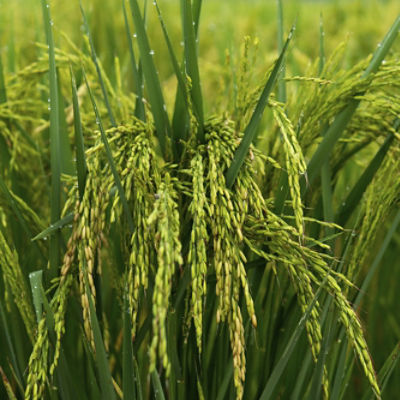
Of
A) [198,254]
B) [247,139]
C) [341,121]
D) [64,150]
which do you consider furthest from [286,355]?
[64,150]

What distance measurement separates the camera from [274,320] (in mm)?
1285

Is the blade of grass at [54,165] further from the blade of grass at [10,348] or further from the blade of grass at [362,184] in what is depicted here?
the blade of grass at [362,184]

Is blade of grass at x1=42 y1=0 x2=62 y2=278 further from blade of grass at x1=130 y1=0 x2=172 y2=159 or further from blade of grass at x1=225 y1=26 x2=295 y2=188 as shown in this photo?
blade of grass at x1=225 y1=26 x2=295 y2=188

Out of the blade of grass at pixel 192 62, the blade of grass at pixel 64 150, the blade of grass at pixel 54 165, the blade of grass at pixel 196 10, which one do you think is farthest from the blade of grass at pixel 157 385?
the blade of grass at pixel 196 10

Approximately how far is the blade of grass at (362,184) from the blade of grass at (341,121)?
0.32 ft

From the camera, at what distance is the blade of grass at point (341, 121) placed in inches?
47.6

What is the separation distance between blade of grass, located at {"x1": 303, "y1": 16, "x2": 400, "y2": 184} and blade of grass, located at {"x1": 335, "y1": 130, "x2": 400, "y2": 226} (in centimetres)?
10

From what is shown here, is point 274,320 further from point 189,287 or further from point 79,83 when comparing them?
point 79,83

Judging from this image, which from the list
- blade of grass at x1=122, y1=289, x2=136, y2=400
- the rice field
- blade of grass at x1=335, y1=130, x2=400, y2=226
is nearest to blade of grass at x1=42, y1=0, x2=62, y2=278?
the rice field

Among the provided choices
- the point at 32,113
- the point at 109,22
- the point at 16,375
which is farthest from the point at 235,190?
the point at 109,22

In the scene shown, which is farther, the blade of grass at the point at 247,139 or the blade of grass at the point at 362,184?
the blade of grass at the point at 362,184

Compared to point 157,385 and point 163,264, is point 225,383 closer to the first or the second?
point 157,385

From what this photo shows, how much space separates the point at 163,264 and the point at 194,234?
0.10 m

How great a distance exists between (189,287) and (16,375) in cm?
48
